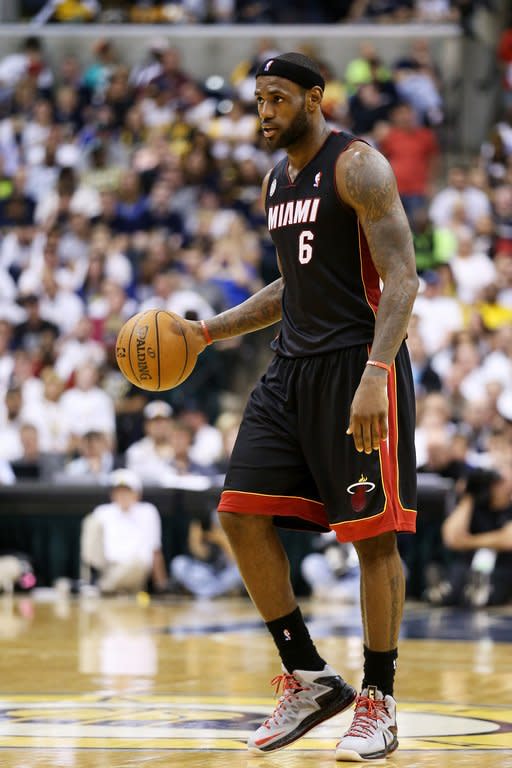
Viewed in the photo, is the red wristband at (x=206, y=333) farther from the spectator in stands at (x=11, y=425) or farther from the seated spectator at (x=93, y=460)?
the spectator in stands at (x=11, y=425)

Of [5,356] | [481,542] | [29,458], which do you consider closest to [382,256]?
[481,542]

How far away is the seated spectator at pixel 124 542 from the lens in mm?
11578

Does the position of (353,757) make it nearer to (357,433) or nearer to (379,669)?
(379,669)

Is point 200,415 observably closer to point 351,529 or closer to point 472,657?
point 472,657

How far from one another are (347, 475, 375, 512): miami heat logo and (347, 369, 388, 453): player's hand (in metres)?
0.12

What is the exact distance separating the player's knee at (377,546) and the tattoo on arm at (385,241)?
0.53 metres

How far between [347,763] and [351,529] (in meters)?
0.67

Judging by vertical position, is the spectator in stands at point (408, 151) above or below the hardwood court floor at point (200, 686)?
above

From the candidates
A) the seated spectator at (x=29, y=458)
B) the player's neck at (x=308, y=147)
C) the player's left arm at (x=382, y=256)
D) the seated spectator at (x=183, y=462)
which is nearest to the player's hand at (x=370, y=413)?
the player's left arm at (x=382, y=256)

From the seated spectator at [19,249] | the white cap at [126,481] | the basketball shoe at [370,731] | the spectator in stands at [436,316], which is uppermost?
the seated spectator at [19,249]

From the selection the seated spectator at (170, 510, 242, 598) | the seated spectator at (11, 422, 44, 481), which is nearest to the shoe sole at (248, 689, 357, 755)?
the seated spectator at (170, 510, 242, 598)

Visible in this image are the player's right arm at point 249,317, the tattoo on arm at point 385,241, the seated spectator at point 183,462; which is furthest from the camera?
the seated spectator at point 183,462

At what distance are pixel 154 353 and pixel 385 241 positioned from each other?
90 cm

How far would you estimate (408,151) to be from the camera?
52.4ft
